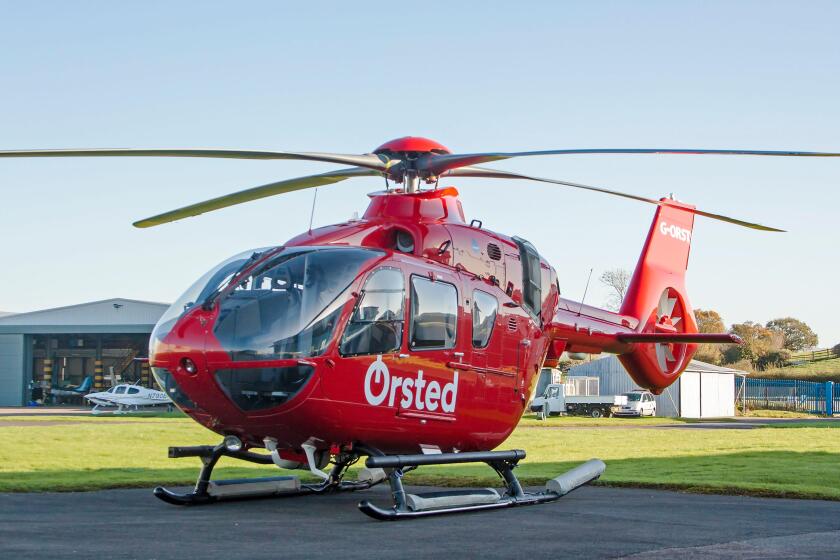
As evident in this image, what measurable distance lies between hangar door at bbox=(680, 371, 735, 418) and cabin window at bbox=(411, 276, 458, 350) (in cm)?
4289

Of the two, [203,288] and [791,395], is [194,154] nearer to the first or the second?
[203,288]

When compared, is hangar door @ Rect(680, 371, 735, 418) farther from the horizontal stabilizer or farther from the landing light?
the landing light

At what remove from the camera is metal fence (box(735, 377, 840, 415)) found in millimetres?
58094

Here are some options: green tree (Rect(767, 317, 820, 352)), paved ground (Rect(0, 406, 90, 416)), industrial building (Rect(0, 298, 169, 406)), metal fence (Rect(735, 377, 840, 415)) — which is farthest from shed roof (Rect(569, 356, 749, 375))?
green tree (Rect(767, 317, 820, 352))

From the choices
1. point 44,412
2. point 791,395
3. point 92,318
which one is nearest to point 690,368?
point 791,395

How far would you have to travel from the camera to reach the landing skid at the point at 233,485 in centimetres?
1091

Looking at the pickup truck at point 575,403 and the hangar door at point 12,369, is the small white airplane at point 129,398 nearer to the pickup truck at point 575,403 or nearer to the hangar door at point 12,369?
the hangar door at point 12,369

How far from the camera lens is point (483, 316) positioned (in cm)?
1192

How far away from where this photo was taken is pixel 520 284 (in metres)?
13.0

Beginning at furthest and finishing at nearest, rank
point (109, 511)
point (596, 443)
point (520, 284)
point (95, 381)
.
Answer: point (95, 381) < point (596, 443) < point (520, 284) < point (109, 511)

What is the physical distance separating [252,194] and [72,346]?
59.9 metres

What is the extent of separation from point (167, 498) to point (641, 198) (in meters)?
6.91

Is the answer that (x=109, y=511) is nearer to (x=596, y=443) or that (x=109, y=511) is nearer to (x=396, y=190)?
(x=396, y=190)

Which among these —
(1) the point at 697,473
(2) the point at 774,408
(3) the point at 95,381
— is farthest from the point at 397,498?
(3) the point at 95,381
